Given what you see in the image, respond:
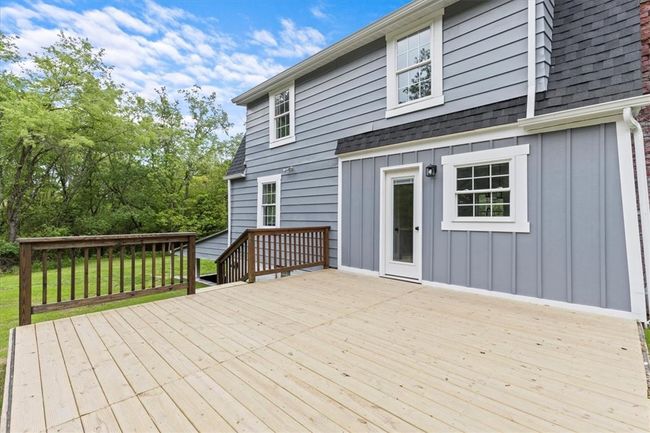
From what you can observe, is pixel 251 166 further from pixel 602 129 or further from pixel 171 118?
pixel 171 118

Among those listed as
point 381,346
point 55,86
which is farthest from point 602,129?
point 55,86

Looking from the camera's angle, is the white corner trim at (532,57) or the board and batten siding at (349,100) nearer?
the white corner trim at (532,57)

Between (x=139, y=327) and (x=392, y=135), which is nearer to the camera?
(x=139, y=327)

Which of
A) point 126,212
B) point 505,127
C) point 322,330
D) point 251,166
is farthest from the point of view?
point 126,212

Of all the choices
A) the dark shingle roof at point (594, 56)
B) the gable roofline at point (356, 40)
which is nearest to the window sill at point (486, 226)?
the dark shingle roof at point (594, 56)

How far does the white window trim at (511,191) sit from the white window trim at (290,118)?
12.7ft

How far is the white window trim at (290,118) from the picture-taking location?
728 cm

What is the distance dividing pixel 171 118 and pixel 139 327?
15.2 metres

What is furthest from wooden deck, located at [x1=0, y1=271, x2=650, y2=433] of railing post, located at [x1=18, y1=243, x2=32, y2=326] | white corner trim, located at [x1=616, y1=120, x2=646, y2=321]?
white corner trim, located at [x1=616, y1=120, x2=646, y2=321]

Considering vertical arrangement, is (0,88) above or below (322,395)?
above

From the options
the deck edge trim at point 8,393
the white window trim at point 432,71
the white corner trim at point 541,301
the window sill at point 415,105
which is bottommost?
the deck edge trim at point 8,393

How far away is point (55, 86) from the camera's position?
9781mm

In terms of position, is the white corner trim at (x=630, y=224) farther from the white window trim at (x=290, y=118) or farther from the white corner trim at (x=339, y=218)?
the white window trim at (x=290, y=118)

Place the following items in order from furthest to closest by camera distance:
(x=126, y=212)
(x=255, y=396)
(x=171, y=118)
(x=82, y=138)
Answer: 1. (x=171, y=118)
2. (x=126, y=212)
3. (x=82, y=138)
4. (x=255, y=396)
